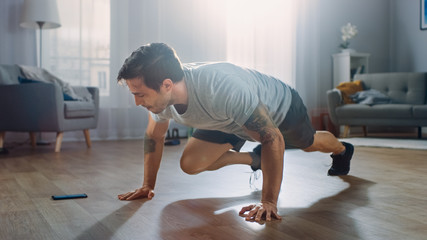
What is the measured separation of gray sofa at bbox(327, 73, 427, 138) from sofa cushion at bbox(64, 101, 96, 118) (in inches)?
102

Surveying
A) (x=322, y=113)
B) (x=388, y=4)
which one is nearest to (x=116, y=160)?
(x=322, y=113)

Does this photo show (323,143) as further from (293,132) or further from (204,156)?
(204,156)

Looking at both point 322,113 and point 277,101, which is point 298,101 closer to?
point 277,101

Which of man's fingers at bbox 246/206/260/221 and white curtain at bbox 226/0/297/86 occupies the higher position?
white curtain at bbox 226/0/297/86

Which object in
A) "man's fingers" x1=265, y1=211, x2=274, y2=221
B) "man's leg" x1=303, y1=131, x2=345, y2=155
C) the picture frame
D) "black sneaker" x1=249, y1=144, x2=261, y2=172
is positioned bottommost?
"man's fingers" x1=265, y1=211, x2=274, y2=221

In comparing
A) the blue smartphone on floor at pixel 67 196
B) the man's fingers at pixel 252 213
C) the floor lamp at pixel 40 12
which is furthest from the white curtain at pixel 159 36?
the man's fingers at pixel 252 213

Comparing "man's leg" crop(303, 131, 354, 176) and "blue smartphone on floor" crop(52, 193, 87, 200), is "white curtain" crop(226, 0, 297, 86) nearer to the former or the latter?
"man's leg" crop(303, 131, 354, 176)

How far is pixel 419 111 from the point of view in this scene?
4613 millimetres

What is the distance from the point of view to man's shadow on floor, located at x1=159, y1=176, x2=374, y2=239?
124 centimetres

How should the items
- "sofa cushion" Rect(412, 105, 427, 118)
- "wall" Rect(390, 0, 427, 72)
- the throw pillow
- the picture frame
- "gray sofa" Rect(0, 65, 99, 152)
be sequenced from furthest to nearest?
"wall" Rect(390, 0, 427, 72) → the picture frame → the throw pillow → "sofa cushion" Rect(412, 105, 427, 118) → "gray sofa" Rect(0, 65, 99, 152)

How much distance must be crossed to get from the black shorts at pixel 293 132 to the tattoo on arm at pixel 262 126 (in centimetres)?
37

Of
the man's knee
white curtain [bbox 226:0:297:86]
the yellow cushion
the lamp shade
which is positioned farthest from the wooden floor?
white curtain [bbox 226:0:297:86]

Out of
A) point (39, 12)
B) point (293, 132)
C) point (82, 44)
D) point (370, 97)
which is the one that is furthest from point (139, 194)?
point (370, 97)

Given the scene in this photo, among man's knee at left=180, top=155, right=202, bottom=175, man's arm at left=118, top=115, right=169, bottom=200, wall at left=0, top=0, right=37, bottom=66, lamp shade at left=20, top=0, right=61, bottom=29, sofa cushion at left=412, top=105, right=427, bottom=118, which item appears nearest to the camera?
man's arm at left=118, top=115, right=169, bottom=200
